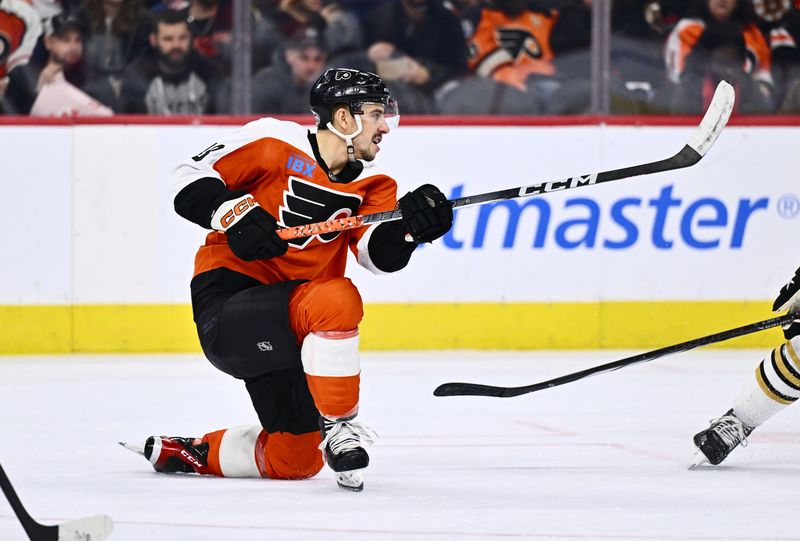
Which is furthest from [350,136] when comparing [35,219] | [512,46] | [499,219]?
[512,46]

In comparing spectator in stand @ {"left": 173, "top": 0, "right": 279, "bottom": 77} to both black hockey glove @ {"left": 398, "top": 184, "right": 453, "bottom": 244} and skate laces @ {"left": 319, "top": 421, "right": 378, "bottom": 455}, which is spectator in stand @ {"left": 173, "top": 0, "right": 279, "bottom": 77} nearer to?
black hockey glove @ {"left": 398, "top": 184, "right": 453, "bottom": 244}

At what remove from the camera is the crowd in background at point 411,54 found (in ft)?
19.9

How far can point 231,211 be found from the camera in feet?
10.1

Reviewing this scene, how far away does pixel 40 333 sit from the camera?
582 centimetres

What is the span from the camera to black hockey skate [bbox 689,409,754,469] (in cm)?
328

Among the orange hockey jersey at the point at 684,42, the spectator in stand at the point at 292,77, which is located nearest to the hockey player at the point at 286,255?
the spectator in stand at the point at 292,77

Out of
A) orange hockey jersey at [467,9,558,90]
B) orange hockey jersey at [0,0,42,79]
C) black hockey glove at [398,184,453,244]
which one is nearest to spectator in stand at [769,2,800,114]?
orange hockey jersey at [467,9,558,90]

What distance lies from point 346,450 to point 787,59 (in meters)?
3.96

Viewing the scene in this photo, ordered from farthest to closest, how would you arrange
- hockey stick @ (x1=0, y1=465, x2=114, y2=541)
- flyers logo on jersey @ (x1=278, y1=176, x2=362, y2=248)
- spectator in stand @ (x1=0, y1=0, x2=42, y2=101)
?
spectator in stand @ (x1=0, y1=0, x2=42, y2=101)
flyers logo on jersey @ (x1=278, y1=176, x2=362, y2=248)
hockey stick @ (x1=0, y1=465, x2=114, y2=541)

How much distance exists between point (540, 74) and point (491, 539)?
13.2ft

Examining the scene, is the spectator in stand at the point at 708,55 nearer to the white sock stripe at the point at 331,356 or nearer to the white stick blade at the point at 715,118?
the white stick blade at the point at 715,118

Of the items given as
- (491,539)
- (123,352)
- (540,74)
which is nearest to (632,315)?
(540,74)

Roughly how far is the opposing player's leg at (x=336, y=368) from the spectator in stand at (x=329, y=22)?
10.9 ft

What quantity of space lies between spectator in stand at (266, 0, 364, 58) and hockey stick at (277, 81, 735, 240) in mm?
3070
